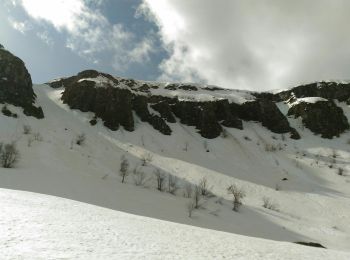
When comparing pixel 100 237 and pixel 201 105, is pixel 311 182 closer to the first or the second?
pixel 201 105

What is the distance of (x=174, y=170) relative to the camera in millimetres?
40562

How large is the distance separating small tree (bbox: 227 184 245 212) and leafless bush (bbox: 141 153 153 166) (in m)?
9.50

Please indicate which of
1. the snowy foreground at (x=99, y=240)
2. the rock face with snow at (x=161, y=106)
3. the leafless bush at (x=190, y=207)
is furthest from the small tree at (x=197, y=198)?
the rock face with snow at (x=161, y=106)

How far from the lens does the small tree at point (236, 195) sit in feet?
107

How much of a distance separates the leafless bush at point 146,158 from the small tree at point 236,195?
31.2 ft

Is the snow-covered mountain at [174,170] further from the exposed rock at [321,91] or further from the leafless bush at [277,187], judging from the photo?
the leafless bush at [277,187]

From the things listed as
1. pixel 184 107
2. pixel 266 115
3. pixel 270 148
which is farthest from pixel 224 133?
pixel 266 115

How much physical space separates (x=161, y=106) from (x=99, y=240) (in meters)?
48.5

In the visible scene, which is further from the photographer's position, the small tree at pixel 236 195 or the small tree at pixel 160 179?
the small tree at pixel 160 179

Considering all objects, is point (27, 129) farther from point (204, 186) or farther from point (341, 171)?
point (341, 171)

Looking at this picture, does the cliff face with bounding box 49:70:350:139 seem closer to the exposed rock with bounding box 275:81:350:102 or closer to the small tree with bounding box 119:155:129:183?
the exposed rock with bounding box 275:81:350:102

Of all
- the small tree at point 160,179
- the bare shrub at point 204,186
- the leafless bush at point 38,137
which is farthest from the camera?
the leafless bush at point 38,137

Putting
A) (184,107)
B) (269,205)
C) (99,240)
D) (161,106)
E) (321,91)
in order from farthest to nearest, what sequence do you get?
(321,91)
(184,107)
(161,106)
(269,205)
(99,240)

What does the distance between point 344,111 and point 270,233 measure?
48388 millimetres
